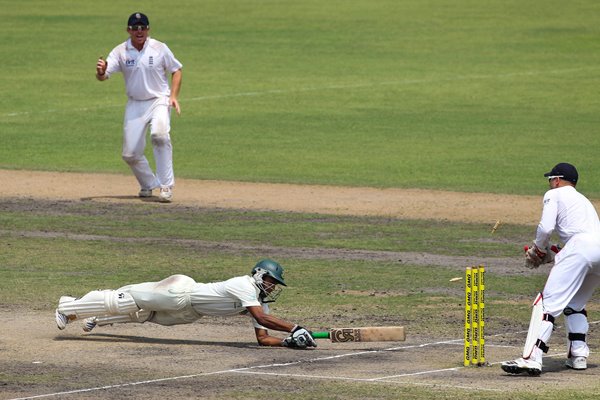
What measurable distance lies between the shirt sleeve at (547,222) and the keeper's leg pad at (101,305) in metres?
3.58

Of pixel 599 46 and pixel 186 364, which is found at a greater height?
pixel 599 46

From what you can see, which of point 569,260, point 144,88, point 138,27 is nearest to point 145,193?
point 144,88

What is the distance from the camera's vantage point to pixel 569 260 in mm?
12711

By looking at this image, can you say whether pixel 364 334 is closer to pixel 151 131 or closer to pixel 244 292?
pixel 244 292

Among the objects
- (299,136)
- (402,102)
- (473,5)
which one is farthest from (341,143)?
(473,5)

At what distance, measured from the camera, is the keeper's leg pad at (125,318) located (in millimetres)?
13609

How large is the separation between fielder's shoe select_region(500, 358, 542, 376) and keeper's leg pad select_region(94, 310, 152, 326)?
10.9 ft

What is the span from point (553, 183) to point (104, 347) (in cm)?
414

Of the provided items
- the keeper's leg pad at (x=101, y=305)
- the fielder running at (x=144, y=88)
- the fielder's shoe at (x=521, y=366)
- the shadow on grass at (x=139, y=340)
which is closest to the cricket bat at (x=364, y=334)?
the shadow on grass at (x=139, y=340)

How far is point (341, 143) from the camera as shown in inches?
1174

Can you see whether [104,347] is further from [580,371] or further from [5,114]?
[5,114]

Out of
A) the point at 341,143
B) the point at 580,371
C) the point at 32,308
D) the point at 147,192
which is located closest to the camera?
the point at 580,371

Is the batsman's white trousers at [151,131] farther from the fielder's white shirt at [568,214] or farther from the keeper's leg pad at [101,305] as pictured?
the fielder's white shirt at [568,214]

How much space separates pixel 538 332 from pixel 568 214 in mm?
1099
